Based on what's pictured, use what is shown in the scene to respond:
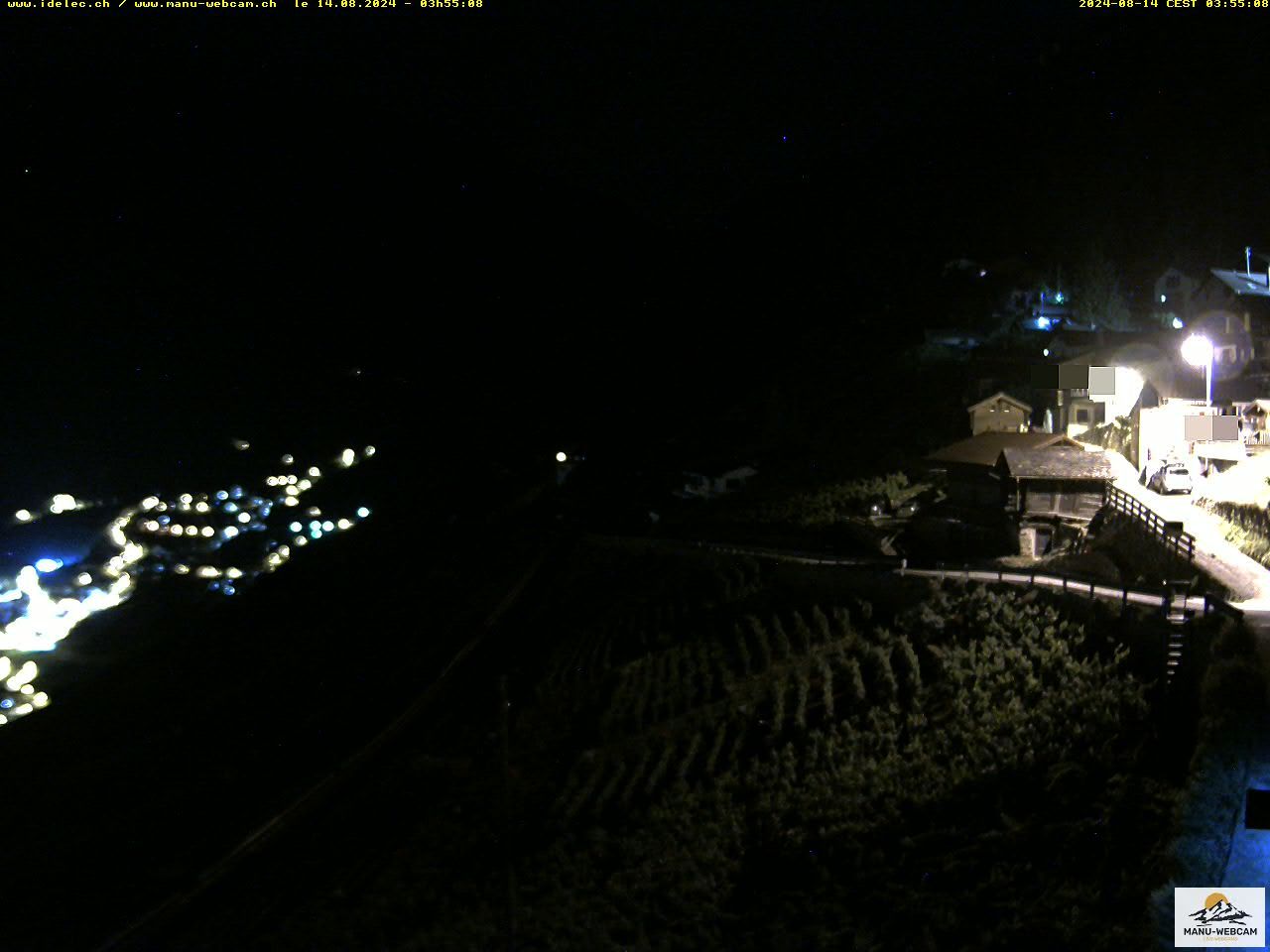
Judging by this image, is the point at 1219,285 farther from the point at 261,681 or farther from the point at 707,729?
the point at 261,681

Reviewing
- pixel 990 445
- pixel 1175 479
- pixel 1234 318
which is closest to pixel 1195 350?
pixel 1234 318

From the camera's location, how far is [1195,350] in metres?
22.0

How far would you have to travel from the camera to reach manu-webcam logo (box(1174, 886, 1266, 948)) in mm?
6191

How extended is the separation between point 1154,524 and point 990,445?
18.9 feet

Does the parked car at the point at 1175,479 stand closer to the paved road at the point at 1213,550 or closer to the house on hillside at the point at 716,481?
the paved road at the point at 1213,550

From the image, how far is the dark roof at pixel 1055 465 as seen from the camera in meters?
14.5

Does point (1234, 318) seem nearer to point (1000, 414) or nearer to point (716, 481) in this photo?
point (1000, 414)

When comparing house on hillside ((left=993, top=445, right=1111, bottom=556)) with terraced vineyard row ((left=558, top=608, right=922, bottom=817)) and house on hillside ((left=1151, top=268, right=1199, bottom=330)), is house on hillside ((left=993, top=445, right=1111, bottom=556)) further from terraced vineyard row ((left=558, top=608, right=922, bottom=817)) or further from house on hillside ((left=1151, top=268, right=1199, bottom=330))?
house on hillside ((left=1151, top=268, right=1199, bottom=330))

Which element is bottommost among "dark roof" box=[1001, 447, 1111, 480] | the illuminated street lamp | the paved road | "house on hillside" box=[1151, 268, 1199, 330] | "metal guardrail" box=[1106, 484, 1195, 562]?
the paved road

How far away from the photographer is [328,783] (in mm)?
13570

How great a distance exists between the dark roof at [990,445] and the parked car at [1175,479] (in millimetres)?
1663

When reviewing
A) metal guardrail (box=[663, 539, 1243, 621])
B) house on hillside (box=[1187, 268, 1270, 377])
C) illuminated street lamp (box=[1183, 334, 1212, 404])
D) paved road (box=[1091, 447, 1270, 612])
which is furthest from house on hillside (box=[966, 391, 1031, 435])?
metal guardrail (box=[663, 539, 1243, 621])

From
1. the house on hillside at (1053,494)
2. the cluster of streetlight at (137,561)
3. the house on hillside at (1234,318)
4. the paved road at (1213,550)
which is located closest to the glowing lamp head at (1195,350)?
the house on hillside at (1234,318)

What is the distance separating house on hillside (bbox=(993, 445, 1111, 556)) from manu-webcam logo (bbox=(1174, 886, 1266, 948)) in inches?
354
